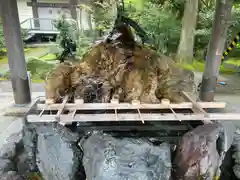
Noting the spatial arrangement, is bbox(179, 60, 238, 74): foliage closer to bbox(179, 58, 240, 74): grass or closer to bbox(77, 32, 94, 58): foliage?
bbox(179, 58, 240, 74): grass

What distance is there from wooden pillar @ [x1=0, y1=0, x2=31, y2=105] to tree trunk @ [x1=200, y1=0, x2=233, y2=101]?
9.93 ft

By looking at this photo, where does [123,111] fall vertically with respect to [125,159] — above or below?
Answer: above

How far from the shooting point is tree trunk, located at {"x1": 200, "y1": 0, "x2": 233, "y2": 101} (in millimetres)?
3389

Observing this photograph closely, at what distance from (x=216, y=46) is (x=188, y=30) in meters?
3.08

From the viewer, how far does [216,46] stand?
354cm

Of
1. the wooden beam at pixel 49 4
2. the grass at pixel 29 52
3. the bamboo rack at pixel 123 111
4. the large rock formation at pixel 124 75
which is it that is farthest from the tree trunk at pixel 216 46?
the wooden beam at pixel 49 4

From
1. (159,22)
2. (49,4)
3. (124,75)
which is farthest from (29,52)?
(124,75)

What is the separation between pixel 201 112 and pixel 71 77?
4.89 ft

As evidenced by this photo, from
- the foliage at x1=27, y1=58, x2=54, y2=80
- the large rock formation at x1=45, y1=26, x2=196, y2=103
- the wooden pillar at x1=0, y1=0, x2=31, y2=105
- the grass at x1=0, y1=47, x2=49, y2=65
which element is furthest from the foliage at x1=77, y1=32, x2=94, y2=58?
the large rock formation at x1=45, y1=26, x2=196, y2=103

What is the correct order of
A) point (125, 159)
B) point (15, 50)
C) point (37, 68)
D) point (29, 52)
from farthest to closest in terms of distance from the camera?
point (29, 52), point (37, 68), point (15, 50), point (125, 159)

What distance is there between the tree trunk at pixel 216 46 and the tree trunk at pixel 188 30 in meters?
2.95

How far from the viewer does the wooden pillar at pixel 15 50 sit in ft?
10.2

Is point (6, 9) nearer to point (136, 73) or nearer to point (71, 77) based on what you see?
point (71, 77)

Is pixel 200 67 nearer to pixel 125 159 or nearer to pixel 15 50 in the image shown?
pixel 15 50
